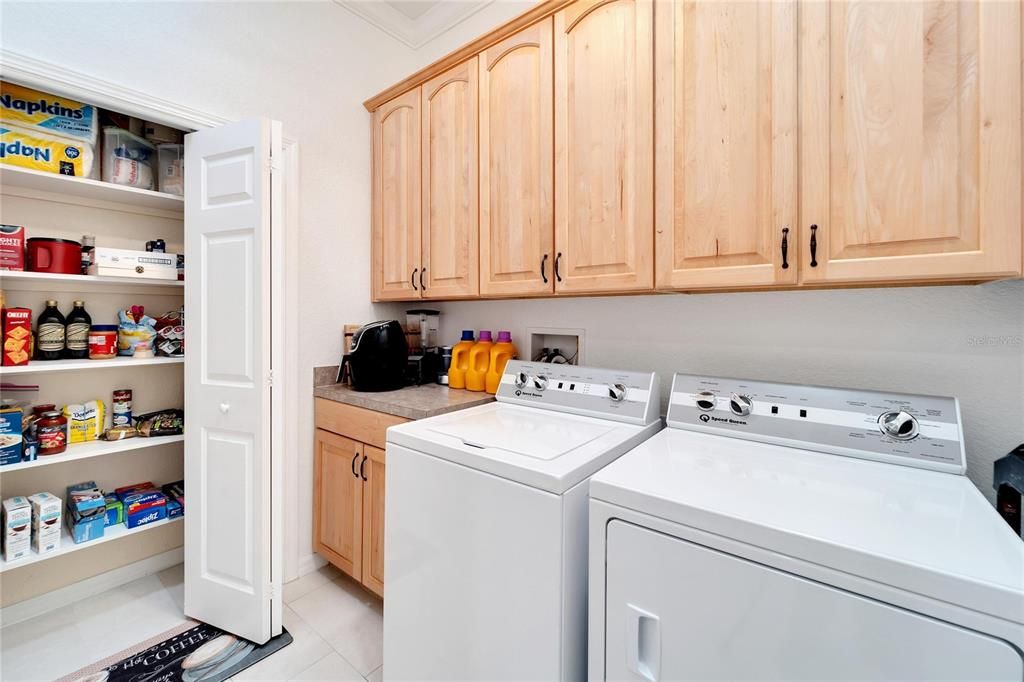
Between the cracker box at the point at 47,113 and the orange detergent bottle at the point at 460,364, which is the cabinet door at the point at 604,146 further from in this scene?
the cracker box at the point at 47,113

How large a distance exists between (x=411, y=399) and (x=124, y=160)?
62.7 inches

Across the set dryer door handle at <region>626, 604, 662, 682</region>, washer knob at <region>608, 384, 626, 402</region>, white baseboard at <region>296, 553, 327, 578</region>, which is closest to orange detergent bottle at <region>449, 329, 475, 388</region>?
washer knob at <region>608, 384, 626, 402</region>

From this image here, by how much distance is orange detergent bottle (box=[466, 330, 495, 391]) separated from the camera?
6.52 feet

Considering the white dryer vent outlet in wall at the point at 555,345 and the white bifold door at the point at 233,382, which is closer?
the white bifold door at the point at 233,382

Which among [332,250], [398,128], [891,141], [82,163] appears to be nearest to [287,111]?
[398,128]

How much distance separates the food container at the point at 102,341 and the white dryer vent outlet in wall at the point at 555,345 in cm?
178

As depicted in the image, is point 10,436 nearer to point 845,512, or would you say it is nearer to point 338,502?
point 338,502

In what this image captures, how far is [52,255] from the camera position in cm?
163

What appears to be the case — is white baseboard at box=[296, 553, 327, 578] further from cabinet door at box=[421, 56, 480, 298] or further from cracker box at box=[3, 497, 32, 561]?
cabinet door at box=[421, 56, 480, 298]

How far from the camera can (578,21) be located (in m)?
1.52

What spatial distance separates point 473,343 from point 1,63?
6.23 feet

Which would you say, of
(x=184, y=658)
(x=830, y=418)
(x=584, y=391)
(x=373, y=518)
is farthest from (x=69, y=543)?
(x=830, y=418)

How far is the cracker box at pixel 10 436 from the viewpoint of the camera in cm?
151

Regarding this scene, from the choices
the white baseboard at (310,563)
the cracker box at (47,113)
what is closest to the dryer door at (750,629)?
the white baseboard at (310,563)
